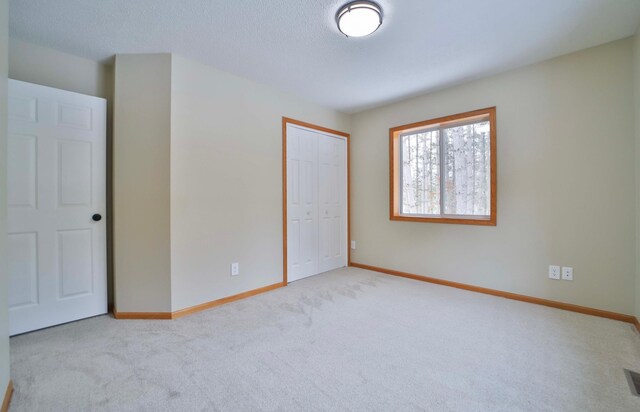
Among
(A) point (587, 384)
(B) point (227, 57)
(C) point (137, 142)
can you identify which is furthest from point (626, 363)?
(C) point (137, 142)

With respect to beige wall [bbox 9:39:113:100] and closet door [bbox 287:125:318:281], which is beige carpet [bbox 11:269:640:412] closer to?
closet door [bbox 287:125:318:281]

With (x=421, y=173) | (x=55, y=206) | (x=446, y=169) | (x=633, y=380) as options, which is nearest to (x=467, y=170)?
(x=446, y=169)

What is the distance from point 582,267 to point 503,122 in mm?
1575

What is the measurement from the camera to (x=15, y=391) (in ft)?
4.93

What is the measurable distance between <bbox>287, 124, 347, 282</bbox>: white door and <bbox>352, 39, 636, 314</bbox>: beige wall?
134 cm

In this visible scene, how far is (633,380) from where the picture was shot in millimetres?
1585

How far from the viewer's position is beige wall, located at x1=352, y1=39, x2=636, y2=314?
2.35m

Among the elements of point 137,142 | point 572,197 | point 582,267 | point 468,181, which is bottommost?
point 582,267

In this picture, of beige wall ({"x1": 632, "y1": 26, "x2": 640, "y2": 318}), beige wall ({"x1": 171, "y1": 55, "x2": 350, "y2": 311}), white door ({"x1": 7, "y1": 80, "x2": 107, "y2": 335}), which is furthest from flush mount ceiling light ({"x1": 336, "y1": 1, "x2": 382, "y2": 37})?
white door ({"x1": 7, "y1": 80, "x2": 107, "y2": 335})

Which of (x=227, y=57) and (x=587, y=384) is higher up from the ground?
(x=227, y=57)

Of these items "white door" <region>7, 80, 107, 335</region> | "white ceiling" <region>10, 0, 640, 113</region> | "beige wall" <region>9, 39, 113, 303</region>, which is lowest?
"white door" <region>7, 80, 107, 335</region>

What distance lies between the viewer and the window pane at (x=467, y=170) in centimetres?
310

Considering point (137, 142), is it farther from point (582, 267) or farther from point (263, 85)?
point (582, 267)

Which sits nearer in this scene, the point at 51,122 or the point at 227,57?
the point at 51,122
